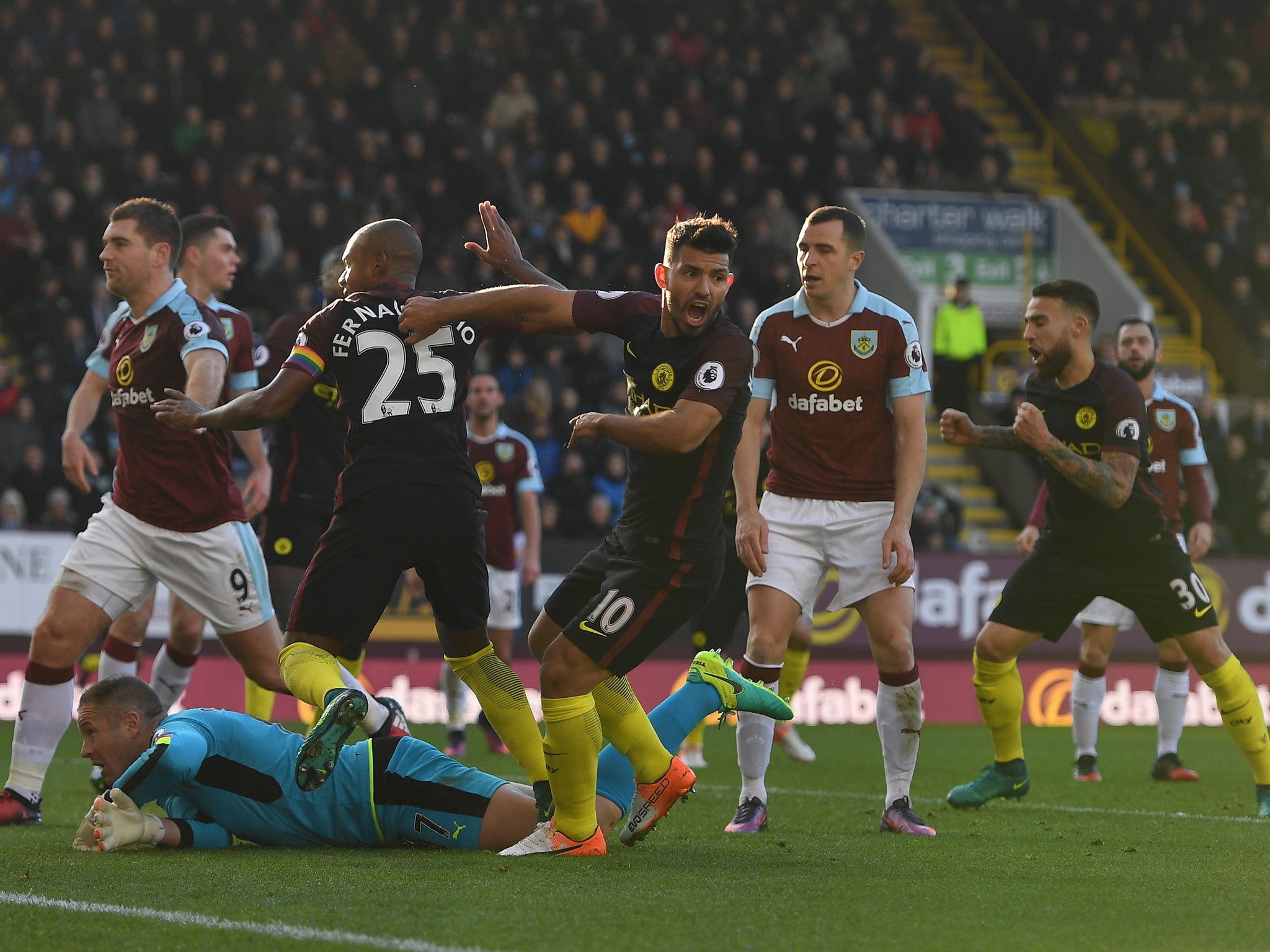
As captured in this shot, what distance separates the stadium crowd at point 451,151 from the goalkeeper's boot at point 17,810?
659 centimetres

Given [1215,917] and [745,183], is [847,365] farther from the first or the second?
[745,183]

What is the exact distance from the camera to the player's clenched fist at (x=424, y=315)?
5605 millimetres

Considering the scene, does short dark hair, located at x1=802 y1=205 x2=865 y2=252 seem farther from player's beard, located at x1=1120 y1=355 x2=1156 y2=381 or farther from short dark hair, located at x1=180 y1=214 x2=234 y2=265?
player's beard, located at x1=1120 y1=355 x2=1156 y2=381

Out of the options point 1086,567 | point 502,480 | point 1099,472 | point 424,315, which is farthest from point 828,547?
point 502,480

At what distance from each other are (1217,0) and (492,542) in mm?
20338

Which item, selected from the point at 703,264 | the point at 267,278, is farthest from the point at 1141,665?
the point at 703,264

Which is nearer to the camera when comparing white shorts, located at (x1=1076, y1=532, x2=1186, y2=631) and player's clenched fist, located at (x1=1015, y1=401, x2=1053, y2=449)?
player's clenched fist, located at (x1=1015, y1=401, x2=1053, y2=449)

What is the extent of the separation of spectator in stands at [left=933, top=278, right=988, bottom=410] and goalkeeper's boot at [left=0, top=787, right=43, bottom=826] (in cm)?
1389

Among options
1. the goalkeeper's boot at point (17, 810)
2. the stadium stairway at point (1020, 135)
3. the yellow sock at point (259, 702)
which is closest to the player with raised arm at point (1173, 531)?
the yellow sock at point (259, 702)

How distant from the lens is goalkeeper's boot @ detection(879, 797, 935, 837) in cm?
679

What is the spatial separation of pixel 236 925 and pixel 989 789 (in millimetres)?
4548

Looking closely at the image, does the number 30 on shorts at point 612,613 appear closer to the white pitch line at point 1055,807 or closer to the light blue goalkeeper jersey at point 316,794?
the light blue goalkeeper jersey at point 316,794

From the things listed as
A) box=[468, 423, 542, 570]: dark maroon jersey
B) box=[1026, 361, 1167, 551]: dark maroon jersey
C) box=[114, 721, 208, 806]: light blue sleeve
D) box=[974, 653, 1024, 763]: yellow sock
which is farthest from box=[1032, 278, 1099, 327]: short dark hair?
box=[468, 423, 542, 570]: dark maroon jersey

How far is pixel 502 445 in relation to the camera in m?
11.4
